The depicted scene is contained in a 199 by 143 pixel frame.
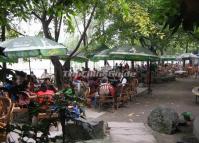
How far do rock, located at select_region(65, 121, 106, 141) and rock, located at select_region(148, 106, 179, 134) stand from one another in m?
2.65

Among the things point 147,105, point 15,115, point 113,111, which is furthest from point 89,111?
point 15,115

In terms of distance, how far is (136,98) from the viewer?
18.9 metres

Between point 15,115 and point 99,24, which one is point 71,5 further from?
point 99,24

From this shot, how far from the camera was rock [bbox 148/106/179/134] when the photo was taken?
10.5 meters

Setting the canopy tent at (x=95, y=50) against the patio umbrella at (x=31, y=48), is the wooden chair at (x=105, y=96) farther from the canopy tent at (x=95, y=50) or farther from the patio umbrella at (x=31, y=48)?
the canopy tent at (x=95, y=50)

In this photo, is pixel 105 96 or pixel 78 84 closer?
pixel 105 96

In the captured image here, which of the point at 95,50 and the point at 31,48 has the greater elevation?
the point at 95,50

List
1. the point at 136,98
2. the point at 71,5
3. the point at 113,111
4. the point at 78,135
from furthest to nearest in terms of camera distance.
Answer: the point at 136,98 → the point at 113,111 → the point at 78,135 → the point at 71,5

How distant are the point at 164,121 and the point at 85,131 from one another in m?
3.28

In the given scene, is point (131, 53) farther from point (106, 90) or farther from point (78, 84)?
point (106, 90)

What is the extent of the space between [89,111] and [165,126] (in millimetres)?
4157

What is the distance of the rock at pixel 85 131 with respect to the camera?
7621mm

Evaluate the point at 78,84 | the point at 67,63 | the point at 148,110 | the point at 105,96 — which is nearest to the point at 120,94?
the point at 105,96

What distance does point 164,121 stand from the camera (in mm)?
10594
